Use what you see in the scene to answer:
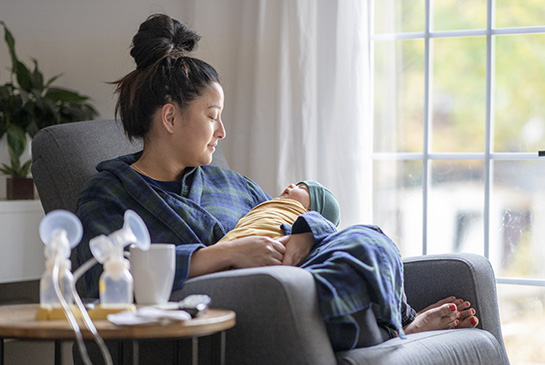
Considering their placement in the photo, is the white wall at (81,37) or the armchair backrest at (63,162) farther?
the white wall at (81,37)

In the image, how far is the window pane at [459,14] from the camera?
268 cm

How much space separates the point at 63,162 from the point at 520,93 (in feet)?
5.24

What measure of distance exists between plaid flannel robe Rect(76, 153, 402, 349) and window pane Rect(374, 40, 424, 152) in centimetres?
75

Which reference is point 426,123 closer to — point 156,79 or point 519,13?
point 519,13

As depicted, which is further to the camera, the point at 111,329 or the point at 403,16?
the point at 403,16

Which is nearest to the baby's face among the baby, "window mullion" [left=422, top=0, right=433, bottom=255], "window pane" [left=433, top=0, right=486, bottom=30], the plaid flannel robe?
the baby

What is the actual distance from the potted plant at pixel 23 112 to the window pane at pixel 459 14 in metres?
1.34

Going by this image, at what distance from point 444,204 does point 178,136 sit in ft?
3.94

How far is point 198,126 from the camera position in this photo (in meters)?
1.93

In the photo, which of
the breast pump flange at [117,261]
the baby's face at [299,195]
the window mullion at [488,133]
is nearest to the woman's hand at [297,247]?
the baby's face at [299,195]

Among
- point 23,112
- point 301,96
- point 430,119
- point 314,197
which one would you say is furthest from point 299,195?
point 23,112

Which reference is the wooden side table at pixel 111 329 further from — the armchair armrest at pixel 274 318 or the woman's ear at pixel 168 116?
the woman's ear at pixel 168 116

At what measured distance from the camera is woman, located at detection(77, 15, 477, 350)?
1489 millimetres

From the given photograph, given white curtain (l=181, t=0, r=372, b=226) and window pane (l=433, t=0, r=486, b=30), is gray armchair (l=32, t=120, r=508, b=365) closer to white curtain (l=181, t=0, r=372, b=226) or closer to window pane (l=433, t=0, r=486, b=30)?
white curtain (l=181, t=0, r=372, b=226)
